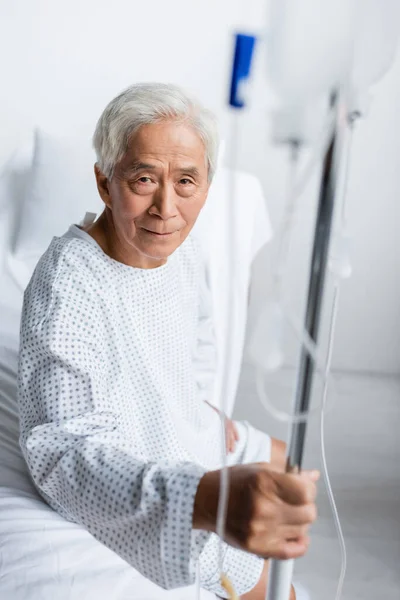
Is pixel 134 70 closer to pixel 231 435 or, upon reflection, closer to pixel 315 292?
pixel 231 435

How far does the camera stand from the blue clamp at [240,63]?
719 mm

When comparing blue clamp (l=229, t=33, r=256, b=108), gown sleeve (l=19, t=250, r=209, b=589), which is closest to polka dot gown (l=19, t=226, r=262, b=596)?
gown sleeve (l=19, t=250, r=209, b=589)

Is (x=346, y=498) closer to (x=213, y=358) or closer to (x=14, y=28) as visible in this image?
(x=213, y=358)

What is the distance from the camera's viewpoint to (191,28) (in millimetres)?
2490

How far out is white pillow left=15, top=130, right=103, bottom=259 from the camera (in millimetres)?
2172

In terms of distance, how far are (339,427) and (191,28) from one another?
4.83ft

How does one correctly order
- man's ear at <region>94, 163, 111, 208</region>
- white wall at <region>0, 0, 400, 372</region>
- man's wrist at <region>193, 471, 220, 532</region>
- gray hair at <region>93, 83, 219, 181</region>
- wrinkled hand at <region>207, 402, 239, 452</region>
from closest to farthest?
man's wrist at <region>193, 471, 220, 532</region> < gray hair at <region>93, 83, 219, 181</region> < man's ear at <region>94, 163, 111, 208</region> < wrinkled hand at <region>207, 402, 239, 452</region> < white wall at <region>0, 0, 400, 372</region>

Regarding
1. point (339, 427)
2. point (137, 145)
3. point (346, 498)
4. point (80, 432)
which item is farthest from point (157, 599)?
point (339, 427)

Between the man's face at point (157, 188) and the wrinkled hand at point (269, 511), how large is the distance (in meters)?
0.58

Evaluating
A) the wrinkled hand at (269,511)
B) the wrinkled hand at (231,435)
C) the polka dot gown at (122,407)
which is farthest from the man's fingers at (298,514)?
the wrinkled hand at (231,435)

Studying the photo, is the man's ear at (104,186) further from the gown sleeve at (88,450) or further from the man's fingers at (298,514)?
the man's fingers at (298,514)

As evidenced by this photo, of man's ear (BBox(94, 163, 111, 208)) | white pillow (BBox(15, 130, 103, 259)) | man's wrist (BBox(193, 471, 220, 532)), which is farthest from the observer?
white pillow (BBox(15, 130, 103, 259))

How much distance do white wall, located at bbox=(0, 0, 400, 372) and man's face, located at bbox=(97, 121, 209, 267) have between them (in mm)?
1166

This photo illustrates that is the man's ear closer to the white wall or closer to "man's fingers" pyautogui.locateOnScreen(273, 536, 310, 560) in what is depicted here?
"man's fingers" pyautogui.locateOnScreen(273, 536, 310, 560)
